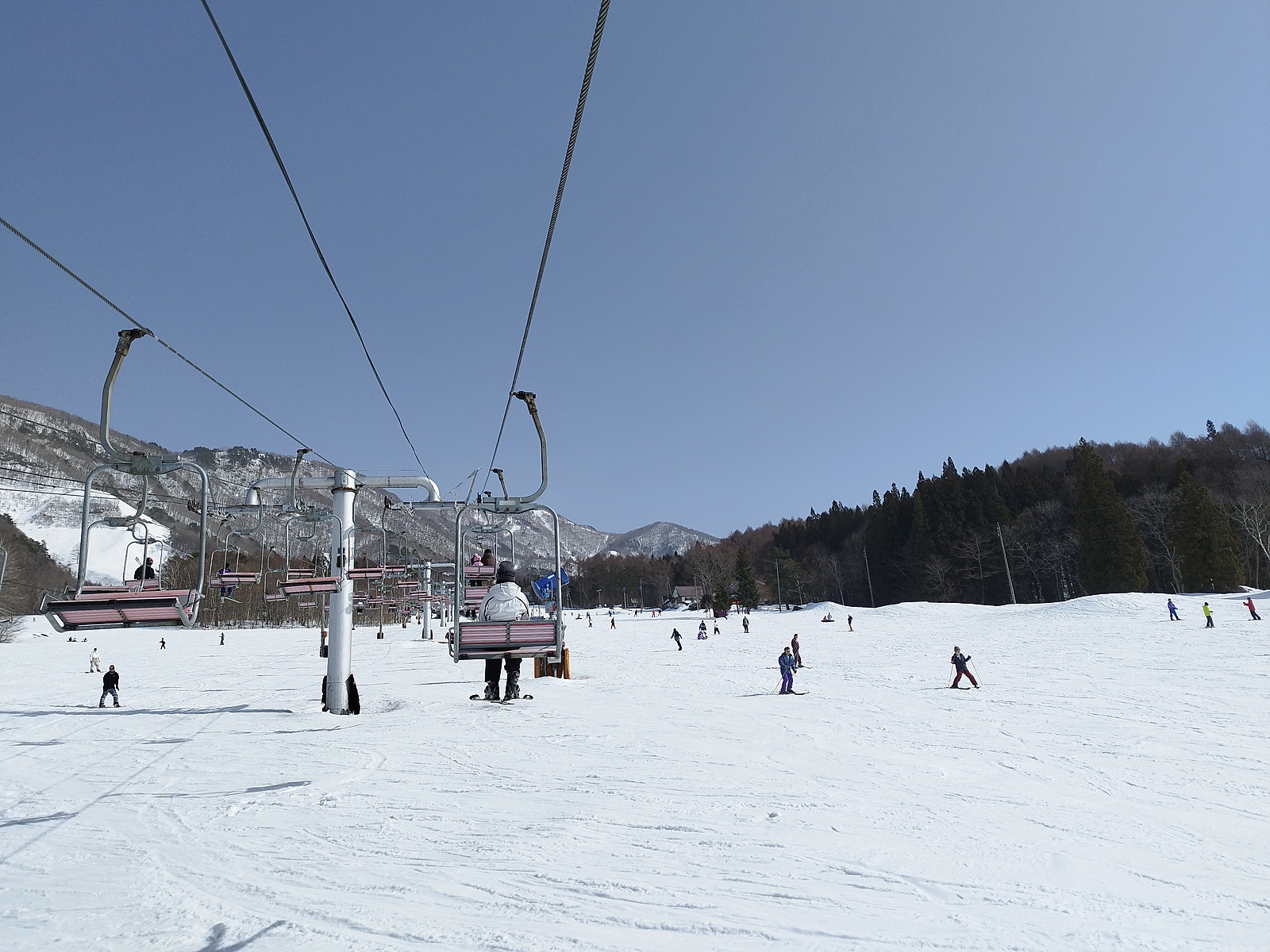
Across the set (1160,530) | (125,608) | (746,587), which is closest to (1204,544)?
(1160,530)

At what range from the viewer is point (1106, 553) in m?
65.1

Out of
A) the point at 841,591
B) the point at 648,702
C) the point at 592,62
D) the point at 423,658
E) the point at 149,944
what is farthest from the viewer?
the point at 841,591

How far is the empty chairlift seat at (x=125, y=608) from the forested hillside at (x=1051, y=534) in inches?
2398

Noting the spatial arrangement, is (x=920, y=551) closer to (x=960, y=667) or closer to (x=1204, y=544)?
(x=1204, y=544)

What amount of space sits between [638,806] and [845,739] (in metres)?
5.47

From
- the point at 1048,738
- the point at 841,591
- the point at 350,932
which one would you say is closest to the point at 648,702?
the point at 1048,738

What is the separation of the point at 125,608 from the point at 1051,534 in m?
90.3

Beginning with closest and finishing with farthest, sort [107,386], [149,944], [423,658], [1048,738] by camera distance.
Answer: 1. [149,944]
2. [107,386]
3. [1048,738]
4. [423,658]

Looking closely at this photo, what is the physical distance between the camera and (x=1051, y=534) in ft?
262

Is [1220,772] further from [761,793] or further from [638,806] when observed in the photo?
[638,806]

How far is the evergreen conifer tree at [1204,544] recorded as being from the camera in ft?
187

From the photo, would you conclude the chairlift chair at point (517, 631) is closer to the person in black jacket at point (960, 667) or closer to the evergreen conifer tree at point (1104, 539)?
the person in black jacket at point (960, 667)

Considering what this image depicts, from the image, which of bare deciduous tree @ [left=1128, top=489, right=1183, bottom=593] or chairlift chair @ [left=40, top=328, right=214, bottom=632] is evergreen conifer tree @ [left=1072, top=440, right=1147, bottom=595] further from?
chairlift chair @ [left=40, top=328, right=214, bottom=632]

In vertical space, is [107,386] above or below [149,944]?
above
